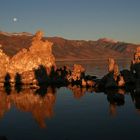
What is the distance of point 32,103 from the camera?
91125 mm

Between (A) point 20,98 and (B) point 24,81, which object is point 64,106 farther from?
(B) point 24,81

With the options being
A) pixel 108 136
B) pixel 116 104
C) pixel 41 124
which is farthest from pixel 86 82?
pixel 108 136

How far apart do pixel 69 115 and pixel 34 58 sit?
7816 cm

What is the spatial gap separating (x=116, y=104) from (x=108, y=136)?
103ft

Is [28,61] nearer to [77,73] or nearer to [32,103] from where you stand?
[77,73]

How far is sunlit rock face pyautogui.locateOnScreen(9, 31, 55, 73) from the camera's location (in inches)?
5748

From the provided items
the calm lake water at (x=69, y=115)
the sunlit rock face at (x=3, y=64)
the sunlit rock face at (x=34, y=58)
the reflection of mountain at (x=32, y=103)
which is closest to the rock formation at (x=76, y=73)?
the sunlit rock face at (x=34, y=58)

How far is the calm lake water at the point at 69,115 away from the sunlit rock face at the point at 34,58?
112 feet

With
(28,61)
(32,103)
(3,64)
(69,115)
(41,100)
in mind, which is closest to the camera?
(69,115)

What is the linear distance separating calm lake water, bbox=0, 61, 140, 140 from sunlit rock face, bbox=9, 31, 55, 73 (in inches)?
1350

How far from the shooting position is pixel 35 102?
92625 mm

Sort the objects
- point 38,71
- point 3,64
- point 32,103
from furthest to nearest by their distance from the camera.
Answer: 1. point 3,64
2. point 38,71
3. point 32,103

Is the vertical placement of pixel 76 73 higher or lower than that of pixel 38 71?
lower

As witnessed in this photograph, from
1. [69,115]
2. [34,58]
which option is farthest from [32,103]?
[34,58]
